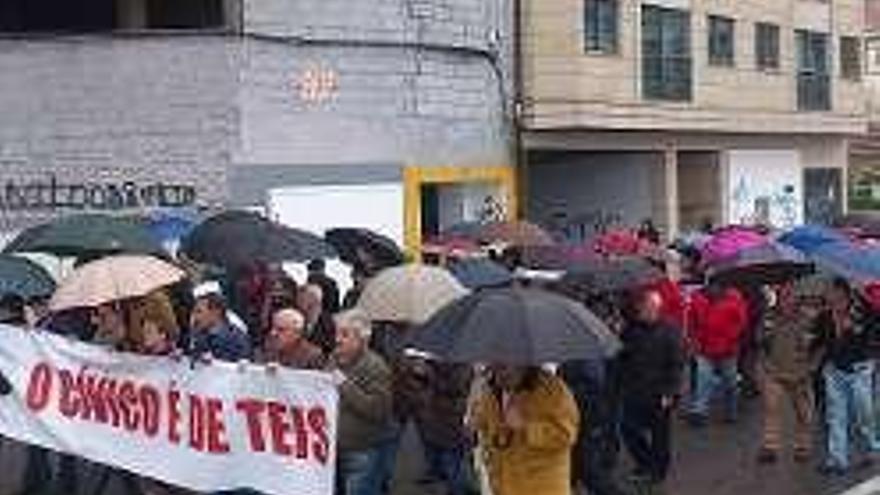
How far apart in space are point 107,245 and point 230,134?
9483mm

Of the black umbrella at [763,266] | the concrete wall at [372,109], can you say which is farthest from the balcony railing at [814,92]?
the black umbrella at [763,266]

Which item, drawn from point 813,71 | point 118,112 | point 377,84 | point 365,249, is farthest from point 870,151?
point 365,249

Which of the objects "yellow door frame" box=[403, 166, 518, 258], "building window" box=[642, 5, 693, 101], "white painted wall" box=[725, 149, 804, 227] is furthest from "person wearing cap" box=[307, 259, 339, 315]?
"white painted wall" box=[725, 149, 804, 227]

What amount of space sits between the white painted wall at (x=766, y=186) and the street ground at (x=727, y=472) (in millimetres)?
23287

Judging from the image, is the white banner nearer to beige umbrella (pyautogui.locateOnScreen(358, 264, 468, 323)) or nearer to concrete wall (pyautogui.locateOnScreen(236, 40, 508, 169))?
beige umbrella (pyautogui.locateOnScreen(358, 264, 468, 323))

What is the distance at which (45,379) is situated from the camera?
11906mm

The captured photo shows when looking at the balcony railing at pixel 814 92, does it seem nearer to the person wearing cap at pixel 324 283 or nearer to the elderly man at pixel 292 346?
the person wearing cap at pixel 324 283

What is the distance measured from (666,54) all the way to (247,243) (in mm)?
21901

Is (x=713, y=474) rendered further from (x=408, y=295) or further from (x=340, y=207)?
(x=340, y=207)

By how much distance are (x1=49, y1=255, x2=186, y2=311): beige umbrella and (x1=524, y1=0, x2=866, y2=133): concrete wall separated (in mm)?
20680

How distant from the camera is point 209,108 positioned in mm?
24578

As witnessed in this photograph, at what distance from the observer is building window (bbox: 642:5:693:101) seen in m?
35.2

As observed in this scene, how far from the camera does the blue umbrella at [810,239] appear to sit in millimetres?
15812

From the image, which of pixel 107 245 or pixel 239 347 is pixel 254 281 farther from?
pixel 239 347
